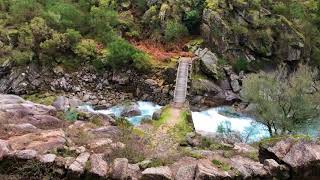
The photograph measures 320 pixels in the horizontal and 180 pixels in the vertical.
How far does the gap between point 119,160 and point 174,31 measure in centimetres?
2321

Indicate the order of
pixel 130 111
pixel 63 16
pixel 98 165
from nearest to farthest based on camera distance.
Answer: pixel 98 165
pixel 130 111
pixel 63 16

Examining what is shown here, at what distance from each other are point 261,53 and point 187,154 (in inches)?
841

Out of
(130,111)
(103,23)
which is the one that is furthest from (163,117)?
(103,23)

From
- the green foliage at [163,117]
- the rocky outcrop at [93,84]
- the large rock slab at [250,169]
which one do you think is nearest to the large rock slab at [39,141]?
the large rock slab at [250,169]

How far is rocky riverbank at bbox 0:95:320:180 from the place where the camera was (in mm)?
14172

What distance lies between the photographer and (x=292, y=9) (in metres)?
39.4

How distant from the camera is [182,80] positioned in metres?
32.7

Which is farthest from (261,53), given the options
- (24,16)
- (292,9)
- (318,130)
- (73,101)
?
(24,16)

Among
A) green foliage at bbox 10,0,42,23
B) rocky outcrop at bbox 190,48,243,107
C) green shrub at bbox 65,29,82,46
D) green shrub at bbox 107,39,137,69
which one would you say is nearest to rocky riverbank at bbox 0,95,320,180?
rocky outcrop at bbox 190,48,243,107

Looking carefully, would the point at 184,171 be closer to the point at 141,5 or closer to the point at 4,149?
the point at 4,149

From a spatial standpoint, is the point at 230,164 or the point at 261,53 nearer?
the point at 230,164

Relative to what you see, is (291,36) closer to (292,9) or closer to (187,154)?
(292,9)

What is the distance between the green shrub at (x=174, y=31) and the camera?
120 feet

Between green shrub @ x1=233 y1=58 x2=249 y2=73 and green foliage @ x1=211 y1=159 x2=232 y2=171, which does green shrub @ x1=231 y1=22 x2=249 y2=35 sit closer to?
green shrub @ x1=233 y1=58 x2=249 y2=73
